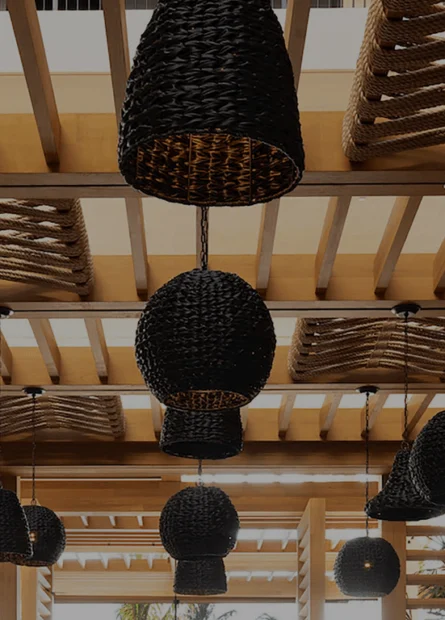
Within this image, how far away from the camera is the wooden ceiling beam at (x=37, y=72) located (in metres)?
3.98

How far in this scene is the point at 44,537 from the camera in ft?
24.6

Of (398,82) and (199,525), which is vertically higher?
(398,82)

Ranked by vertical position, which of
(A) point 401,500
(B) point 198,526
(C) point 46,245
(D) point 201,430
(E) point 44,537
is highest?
(C) point 46,245

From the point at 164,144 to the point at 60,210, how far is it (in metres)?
2.43

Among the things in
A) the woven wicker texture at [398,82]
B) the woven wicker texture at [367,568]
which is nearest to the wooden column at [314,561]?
the woven wicker texture at [367,568]

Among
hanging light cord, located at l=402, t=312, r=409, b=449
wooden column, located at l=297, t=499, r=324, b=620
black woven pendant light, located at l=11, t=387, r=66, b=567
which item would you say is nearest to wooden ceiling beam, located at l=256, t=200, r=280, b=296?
hanging light cord, located at l=402, t=312, r=409, b=449

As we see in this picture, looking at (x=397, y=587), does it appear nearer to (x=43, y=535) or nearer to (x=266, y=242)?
(x=43, y=535)

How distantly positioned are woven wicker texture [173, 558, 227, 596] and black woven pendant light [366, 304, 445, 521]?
2284mm

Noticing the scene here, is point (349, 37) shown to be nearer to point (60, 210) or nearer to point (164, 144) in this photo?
point (60, 210)

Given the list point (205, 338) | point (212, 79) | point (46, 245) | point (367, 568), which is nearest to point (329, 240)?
point (46, 245)

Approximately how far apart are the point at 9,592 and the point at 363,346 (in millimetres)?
3744

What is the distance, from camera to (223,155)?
279cm

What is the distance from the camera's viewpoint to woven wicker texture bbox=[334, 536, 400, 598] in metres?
7.53

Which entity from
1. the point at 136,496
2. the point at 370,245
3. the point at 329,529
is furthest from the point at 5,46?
the point at 329,529
